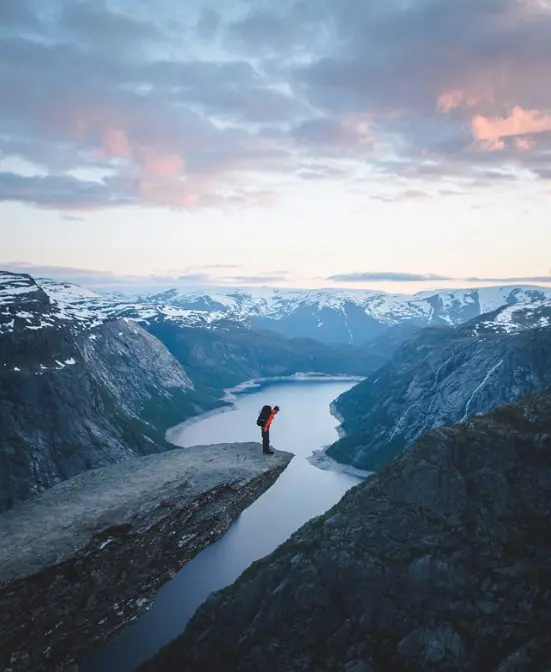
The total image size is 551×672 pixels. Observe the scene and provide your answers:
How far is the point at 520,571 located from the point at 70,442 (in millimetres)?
127971

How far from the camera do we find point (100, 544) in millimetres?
24078

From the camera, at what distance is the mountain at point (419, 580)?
142 ft

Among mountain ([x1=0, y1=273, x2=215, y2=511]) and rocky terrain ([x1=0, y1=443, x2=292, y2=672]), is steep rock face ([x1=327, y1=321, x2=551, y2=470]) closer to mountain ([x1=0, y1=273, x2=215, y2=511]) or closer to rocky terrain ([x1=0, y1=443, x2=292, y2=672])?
mountain ([x1=0, y1=273, x2=215, y2=511])

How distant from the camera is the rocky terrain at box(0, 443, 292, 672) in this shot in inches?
893

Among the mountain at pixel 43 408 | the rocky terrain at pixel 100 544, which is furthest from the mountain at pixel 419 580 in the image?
the mountain at pixel 43 408

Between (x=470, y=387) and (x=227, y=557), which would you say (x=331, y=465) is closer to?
(x=470, y=387)

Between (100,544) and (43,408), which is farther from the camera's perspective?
(43,408)

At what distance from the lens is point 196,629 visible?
181ft

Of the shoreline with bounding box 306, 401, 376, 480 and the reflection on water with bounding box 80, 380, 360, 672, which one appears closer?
the reflection on water with bounding box 80, 380, 360, 672

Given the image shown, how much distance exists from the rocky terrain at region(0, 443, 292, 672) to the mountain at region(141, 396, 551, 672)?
23774 millimetres

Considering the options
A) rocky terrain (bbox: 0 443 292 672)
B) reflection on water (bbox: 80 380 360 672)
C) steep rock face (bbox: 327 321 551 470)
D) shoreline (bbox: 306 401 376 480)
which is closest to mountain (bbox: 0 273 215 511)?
reflection on water (bbox: 80 380 360 672)

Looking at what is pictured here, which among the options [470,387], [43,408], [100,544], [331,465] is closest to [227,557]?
[43,408]

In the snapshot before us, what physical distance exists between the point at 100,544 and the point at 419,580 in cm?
3269

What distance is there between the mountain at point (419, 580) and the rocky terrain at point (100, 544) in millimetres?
23774
